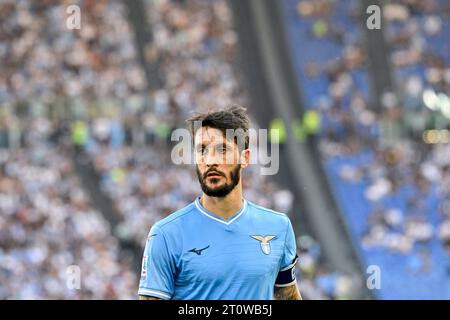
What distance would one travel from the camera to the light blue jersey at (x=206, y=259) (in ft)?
12.5

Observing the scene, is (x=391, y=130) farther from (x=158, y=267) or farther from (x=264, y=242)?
(x=158, y=267)

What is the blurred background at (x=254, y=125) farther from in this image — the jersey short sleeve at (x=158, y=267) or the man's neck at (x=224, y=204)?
the jersey short sleeve at (x=158, y=267)

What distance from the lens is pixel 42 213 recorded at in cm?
2173

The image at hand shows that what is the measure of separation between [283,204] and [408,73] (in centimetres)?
451

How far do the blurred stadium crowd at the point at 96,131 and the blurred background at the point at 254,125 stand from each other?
0.13 feet

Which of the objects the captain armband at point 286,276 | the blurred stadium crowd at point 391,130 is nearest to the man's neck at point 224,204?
the captain armband at point 286,276

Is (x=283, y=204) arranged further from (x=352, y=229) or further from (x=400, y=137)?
(x=400, y=137)

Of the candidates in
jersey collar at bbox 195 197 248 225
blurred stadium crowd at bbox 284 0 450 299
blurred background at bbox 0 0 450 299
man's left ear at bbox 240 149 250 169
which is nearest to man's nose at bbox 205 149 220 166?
man's left ear at bbox 240 149 250 169

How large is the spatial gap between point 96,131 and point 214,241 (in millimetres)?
20134

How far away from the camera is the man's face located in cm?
376

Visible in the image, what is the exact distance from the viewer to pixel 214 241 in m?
3.88

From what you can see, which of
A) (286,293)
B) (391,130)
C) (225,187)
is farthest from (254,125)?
(225,187)

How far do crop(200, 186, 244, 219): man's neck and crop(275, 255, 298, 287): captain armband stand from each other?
350mm
